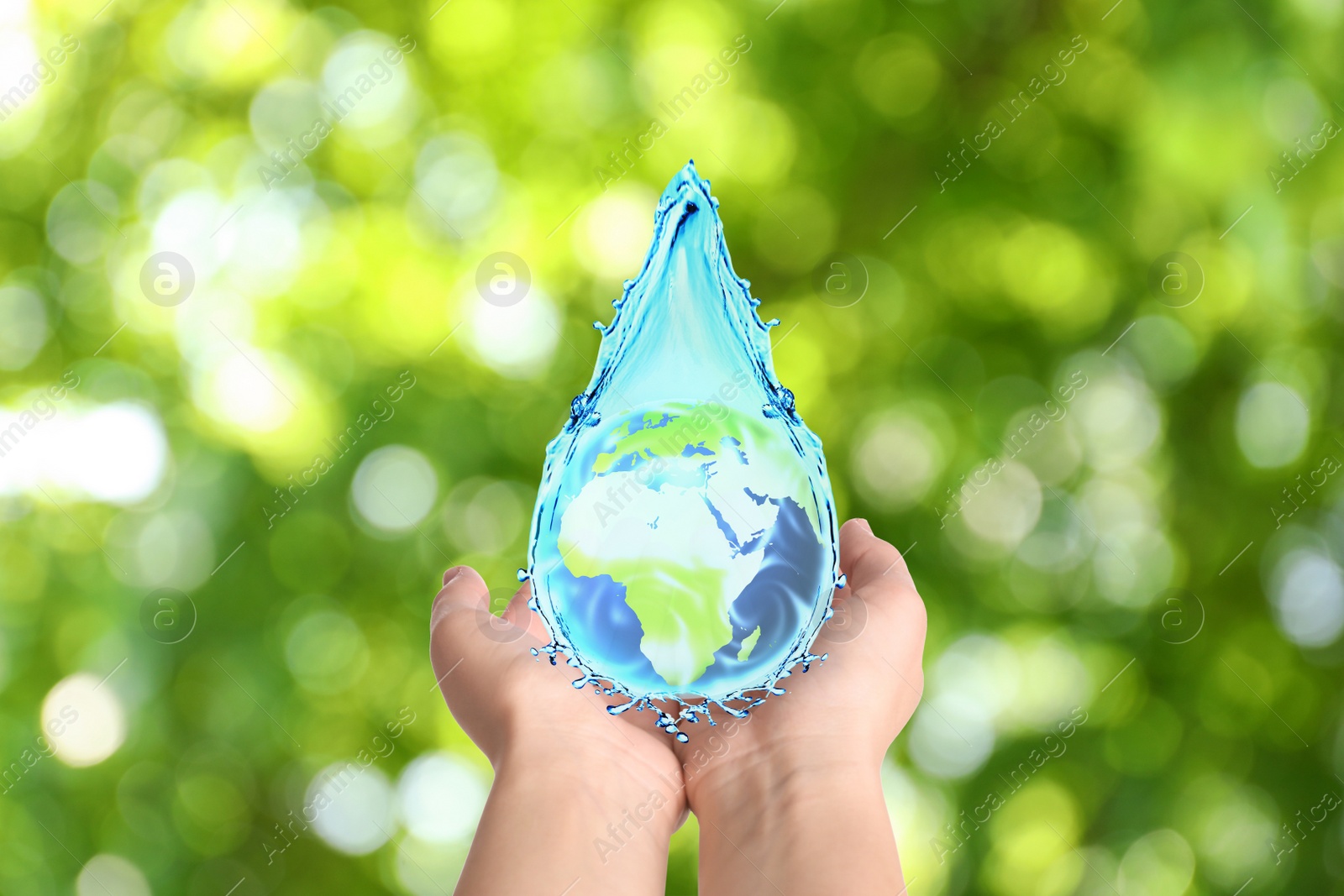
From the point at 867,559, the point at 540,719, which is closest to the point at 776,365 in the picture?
the point at 867,559

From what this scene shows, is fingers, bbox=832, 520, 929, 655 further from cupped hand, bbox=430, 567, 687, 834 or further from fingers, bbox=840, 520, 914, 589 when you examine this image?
cupped hand, bbox=430, 567, 687, 834

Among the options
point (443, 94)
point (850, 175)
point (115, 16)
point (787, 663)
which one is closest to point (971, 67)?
point (850, 175)

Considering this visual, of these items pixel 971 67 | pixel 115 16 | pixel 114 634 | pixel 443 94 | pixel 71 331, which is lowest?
pixel 114 634

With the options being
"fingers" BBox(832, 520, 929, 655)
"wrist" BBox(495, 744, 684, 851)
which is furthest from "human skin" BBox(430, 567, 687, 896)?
"fingers" BBox(832, 520, 929, 655)

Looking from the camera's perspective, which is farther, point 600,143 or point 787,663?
point 600,143

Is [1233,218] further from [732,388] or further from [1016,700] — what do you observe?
[732,388]
